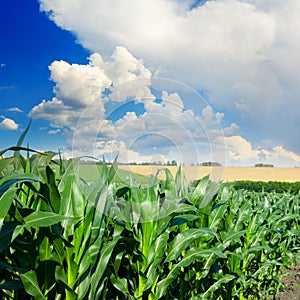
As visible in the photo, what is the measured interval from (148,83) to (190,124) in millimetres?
410

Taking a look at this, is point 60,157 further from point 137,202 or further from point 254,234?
point 254,234

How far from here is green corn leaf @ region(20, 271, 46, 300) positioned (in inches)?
61.2

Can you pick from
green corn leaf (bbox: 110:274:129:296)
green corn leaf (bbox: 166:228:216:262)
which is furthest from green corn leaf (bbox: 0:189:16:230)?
green corn leaf (bbox: 166:228:216:262)

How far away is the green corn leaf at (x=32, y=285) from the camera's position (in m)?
1.55

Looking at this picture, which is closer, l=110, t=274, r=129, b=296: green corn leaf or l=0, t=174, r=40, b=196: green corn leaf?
l=0, t=174, r=40, b=196: green corn leaf

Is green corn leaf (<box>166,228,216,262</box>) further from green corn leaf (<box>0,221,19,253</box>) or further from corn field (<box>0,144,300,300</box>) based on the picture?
green corn leaf (<box>0,221,19,253</box>)

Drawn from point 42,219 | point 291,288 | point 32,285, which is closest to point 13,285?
point 32,285

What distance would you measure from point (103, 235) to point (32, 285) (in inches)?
22.1

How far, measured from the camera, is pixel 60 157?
221 cm

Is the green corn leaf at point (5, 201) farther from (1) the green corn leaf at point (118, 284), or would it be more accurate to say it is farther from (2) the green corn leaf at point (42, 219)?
(1) the green corn leaf at point (118, 284)

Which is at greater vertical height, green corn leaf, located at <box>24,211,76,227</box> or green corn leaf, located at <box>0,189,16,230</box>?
green corn leaf, located at <box>0,189,16,230</box>

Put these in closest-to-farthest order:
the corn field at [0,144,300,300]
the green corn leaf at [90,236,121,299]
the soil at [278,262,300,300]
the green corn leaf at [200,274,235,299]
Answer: the corn field at [0,144,300,300] < the green corn leaf at [90,236,121,299] < the green corn leaf at [200,274,235,299] < the soil at [278,262,300,300]

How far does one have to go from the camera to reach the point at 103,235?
6.79ft

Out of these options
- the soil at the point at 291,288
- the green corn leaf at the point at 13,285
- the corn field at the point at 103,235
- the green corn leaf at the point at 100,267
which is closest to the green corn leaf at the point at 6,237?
the corn field at the point at 103,235
